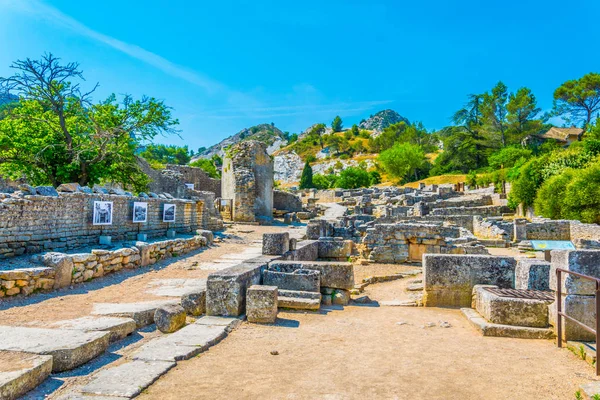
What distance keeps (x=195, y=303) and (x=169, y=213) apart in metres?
9.83

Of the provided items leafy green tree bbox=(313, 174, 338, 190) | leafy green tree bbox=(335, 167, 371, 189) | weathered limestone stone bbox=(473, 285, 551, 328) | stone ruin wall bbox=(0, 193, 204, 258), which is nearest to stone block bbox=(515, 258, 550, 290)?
weathered limestone stone bbox=(473, 285, 551, 328)

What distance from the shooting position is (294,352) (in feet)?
14.7

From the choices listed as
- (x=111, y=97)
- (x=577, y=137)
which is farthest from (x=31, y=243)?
(x=577, y=137)

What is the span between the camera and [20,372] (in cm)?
326

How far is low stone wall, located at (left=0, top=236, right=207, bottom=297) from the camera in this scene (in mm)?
6867

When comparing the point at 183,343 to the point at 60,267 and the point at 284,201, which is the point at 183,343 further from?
the point at 284,201

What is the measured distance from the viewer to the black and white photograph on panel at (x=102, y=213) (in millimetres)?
11109

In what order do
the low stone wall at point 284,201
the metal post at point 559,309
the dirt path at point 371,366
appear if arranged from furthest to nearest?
1. the low stone wall at point 284,201
2. the metal post at point 559,309
3. the dirt path at point 371,366

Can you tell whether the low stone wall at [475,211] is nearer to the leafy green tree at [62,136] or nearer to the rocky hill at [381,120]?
the leafy green tree at [62,136]

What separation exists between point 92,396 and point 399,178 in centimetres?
6284

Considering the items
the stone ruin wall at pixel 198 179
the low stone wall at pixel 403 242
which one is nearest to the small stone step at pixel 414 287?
the low stone wall at pixel 403 242

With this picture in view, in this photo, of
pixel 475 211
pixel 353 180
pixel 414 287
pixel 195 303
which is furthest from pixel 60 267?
pixel 353 180

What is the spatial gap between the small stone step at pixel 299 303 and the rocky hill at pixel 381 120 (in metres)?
158

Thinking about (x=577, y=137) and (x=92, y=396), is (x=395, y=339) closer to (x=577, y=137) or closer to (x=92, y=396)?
(x=92, y=396)
